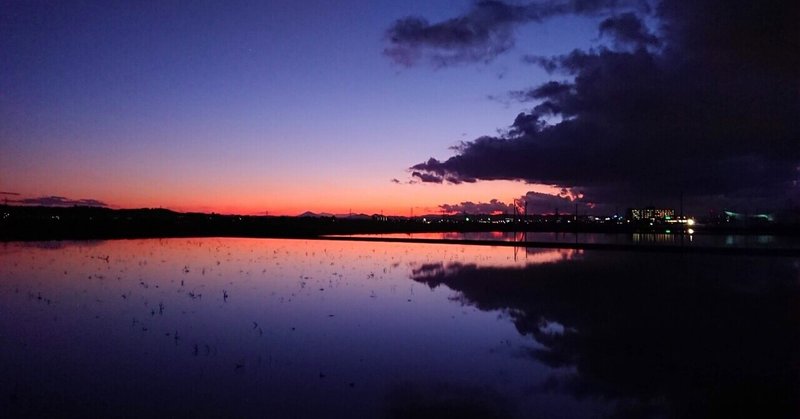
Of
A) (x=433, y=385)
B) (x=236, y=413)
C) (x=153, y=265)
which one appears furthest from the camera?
(x=153, y=265)

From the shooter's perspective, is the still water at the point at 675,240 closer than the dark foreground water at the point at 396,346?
No

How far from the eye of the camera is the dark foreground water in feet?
26.3

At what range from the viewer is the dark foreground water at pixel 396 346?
803cm

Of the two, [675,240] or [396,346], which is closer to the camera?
[396,346]

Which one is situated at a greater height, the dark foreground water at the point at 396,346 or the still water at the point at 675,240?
the still water at the point at 675,240

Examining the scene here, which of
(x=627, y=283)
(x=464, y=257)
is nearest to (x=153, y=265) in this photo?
(x=464, y=257)

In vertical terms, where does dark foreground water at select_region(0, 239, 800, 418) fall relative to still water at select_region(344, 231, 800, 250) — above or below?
below

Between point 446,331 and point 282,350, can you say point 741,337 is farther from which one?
point 282,350

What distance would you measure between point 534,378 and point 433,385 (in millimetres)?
1832

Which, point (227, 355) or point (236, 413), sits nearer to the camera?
point (236, 413)

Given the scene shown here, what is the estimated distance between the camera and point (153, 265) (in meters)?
27.6

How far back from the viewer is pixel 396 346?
11562 millimetres

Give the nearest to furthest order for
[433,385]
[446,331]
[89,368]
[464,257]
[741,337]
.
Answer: [433,385] < [89,368] < [741,337] < [446,331] < [464,257]

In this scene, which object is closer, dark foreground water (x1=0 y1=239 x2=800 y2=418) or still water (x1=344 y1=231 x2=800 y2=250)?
dark foreground water (x1=0 y1=239 x2=800 y2=418)
